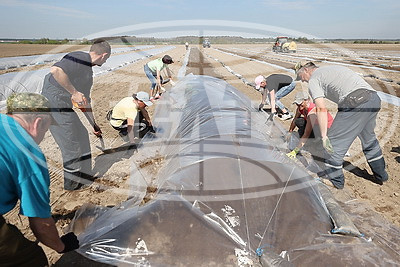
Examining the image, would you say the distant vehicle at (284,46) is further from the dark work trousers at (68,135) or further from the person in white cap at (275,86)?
the dark work trousers at (68,135)

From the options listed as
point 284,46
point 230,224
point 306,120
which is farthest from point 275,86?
point 284,46

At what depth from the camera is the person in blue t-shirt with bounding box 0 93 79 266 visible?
1.25 meters

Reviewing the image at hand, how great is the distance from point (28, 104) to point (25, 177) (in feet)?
1.33

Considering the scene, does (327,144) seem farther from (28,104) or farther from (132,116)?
(28,104)

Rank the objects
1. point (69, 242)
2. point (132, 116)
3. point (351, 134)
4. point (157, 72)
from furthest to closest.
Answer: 1. point (157, 72)
2. point (132, 116)
3. point (351, 134)
4. point (69, 242)

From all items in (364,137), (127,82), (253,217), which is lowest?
(127,82)

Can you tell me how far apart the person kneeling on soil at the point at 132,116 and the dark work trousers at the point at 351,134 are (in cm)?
269

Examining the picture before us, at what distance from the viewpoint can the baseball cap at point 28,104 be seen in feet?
4.53

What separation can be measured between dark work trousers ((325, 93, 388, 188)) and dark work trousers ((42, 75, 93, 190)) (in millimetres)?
3113

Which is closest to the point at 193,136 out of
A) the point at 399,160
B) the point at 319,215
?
the point at 319,215

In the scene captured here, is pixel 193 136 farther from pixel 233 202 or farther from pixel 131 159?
pixel 131 159

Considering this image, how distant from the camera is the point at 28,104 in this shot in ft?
4.56

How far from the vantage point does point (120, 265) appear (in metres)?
1.40

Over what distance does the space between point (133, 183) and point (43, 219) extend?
6.21 ft
